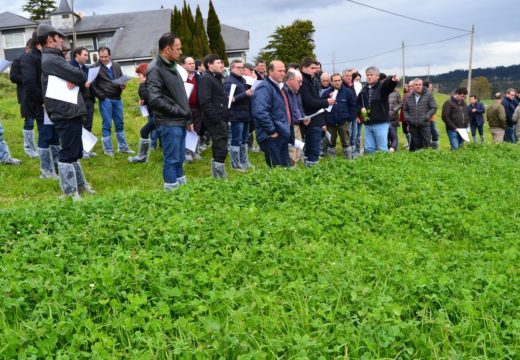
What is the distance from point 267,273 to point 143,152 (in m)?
7.09

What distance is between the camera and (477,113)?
18.9 m

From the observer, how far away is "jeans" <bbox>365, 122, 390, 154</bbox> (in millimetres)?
10852

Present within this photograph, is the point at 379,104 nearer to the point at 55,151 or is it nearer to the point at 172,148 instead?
the point at 172,148

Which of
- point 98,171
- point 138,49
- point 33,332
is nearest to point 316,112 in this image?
point 98,171

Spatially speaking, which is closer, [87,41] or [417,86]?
[417,86]

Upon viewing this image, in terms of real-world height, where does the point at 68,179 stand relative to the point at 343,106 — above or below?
below

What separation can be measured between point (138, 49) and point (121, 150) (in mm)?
43753

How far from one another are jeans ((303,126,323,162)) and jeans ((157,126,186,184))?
3.01 meters

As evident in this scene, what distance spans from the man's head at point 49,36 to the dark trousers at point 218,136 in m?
2.64

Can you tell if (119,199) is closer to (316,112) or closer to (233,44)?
(316,112)

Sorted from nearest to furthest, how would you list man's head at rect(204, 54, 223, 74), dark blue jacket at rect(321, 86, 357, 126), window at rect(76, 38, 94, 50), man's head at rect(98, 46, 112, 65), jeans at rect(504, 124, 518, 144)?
man's head at rect(204, 54, 223, 74)
man's head at rect(98, 46, 112, 65)
dark blue jacket at rect(321, 86, 357, 126)
jeans at rect(504, 124, 518, 144)
window at rect(76, 38, 94, 50)

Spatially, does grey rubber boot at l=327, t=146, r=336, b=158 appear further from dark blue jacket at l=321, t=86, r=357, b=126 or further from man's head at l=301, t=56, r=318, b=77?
man's head at l=301, t=56, r=318, b=77

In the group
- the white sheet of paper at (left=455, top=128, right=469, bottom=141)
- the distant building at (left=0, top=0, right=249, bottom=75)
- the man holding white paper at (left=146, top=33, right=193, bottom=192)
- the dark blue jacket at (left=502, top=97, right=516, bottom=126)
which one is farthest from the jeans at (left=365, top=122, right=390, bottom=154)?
the distant building at (left=0, top=0, right=249, bottom=75)

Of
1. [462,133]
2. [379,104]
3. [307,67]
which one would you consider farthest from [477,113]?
[307,67]
